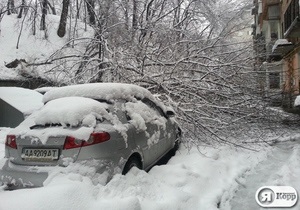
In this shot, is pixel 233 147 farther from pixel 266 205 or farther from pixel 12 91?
pixel 12 91

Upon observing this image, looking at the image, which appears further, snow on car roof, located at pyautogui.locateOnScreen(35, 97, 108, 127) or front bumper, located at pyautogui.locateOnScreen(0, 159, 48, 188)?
snow on car roof, located at pyautogui.locateOnScreen(35, 97, 108, 127)

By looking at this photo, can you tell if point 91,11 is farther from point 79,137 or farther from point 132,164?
point 79,137

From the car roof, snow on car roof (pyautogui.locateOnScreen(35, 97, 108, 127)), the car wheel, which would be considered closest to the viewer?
snow on car roof (pyautogui.locateOnScreen(35, 97, 108, 127))

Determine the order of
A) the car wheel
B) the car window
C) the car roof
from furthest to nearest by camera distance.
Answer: the car window, the car roof, the car wheel

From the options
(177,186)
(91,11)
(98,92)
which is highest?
(91,11)

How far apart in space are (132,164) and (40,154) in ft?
4.25

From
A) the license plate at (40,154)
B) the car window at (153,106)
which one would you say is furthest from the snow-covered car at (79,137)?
the car window at (153,106)

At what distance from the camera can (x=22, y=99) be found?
977 cm

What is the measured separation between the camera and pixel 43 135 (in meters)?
3.86

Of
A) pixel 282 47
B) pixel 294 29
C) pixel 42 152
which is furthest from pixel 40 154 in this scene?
pixel 282 47

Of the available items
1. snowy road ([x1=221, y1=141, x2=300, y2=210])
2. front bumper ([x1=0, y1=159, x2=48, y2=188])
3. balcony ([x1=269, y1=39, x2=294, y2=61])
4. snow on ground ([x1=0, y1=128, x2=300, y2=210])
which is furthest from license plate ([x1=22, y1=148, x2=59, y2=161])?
balcony ([x1=269, y1=39, x2=294, y2=61])

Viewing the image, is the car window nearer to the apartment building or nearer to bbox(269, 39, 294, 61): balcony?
the apartment building

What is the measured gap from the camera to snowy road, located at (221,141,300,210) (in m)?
4.09

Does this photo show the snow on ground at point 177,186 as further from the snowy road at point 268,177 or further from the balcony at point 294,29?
the balcony at point 294,29
